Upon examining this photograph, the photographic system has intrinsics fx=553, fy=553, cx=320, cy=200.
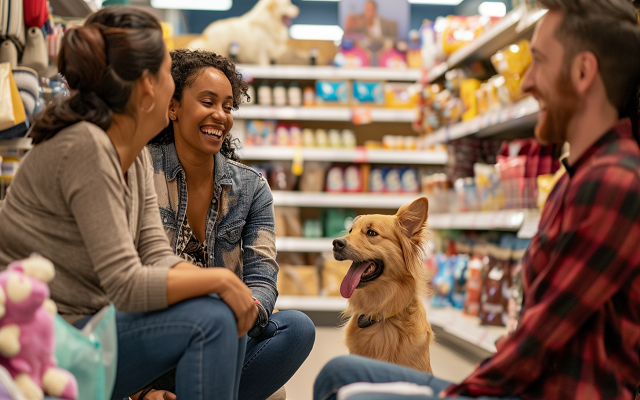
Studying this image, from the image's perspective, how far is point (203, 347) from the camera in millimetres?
1257

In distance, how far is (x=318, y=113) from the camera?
5.60 m

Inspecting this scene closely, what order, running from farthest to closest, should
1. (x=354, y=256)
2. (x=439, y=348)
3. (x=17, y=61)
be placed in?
(x=439, y=348), (x=17, y=61), (x=354, y=256)

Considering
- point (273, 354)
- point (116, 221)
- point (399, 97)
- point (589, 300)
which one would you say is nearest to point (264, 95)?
point (399, 97)

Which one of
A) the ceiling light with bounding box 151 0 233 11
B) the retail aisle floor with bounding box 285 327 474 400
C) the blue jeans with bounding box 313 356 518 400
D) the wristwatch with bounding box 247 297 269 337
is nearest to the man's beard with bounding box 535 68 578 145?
the blue jeans with bounding box 313 356 518 400

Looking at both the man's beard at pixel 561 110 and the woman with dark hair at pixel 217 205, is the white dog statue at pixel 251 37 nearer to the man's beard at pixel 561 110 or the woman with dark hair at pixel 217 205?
the woman with dark hair at pixel 217 205

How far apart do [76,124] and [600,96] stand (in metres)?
1.03

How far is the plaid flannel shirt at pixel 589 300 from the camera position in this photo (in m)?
0.84

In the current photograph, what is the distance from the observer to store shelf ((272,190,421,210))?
546 cm

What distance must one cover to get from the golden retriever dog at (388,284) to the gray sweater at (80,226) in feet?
3.77

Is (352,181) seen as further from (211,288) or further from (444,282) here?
(211,288)

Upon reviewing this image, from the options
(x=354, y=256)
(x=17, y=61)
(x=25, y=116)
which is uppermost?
(x=17, y=61)

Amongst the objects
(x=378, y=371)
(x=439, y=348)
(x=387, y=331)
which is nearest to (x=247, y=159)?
(x=439, y=348)

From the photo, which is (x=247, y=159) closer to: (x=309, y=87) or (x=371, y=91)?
(x=309, y=87)

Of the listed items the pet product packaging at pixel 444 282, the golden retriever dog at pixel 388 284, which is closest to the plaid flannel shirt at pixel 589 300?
the golden retriever dog at pixel 388 284
